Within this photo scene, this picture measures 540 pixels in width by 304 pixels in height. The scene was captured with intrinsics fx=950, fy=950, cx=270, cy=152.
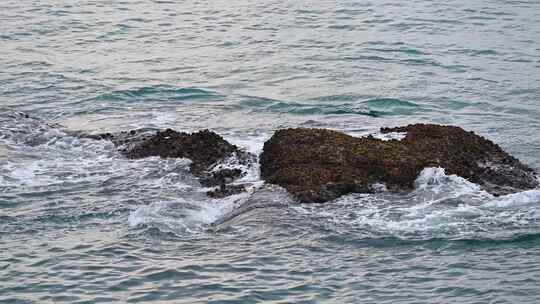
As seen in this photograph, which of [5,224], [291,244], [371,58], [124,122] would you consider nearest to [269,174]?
[291,244]

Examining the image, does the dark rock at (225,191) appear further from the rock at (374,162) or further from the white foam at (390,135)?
the white foam at (390,135)

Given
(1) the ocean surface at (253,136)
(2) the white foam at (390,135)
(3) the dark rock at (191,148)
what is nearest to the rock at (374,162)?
(2) the white foam at (390,135)

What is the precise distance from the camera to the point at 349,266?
481 inches

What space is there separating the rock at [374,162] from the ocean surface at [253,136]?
322 millimetres

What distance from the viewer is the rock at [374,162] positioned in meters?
14.4

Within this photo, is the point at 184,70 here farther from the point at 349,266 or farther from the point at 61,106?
the point at 349,266

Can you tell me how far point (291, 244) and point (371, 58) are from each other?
14.5m

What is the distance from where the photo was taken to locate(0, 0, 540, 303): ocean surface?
1206 centimetres

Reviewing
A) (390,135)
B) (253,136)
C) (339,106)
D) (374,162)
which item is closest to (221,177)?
(374,162)

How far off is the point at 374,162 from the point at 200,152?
310cm

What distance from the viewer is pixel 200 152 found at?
53.0 feet

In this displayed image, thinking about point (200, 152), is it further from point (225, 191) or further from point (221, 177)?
point (225, 191)

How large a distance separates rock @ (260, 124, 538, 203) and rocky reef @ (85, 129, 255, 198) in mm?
555

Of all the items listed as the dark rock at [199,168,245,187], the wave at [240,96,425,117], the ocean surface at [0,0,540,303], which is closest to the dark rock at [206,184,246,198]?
the ocean surface at [0,0,540,303]
